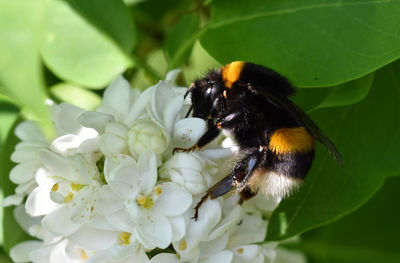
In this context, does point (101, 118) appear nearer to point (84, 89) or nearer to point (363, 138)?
point (84, 89)

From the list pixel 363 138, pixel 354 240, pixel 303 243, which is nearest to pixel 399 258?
pixel 354 240

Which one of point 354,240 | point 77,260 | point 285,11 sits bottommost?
point 354,240

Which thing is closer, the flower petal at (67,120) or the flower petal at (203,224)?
the flower petal at (203,224)

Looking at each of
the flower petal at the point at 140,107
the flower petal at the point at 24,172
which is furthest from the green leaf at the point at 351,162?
the flower petal at the point at 24,172

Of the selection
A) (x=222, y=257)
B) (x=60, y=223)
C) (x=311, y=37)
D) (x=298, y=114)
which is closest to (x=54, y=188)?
(x=60, y=223)

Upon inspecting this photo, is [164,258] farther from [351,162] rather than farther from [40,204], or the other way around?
[351,162]

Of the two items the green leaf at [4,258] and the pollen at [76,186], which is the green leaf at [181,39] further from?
the green leaf at [4,258]
